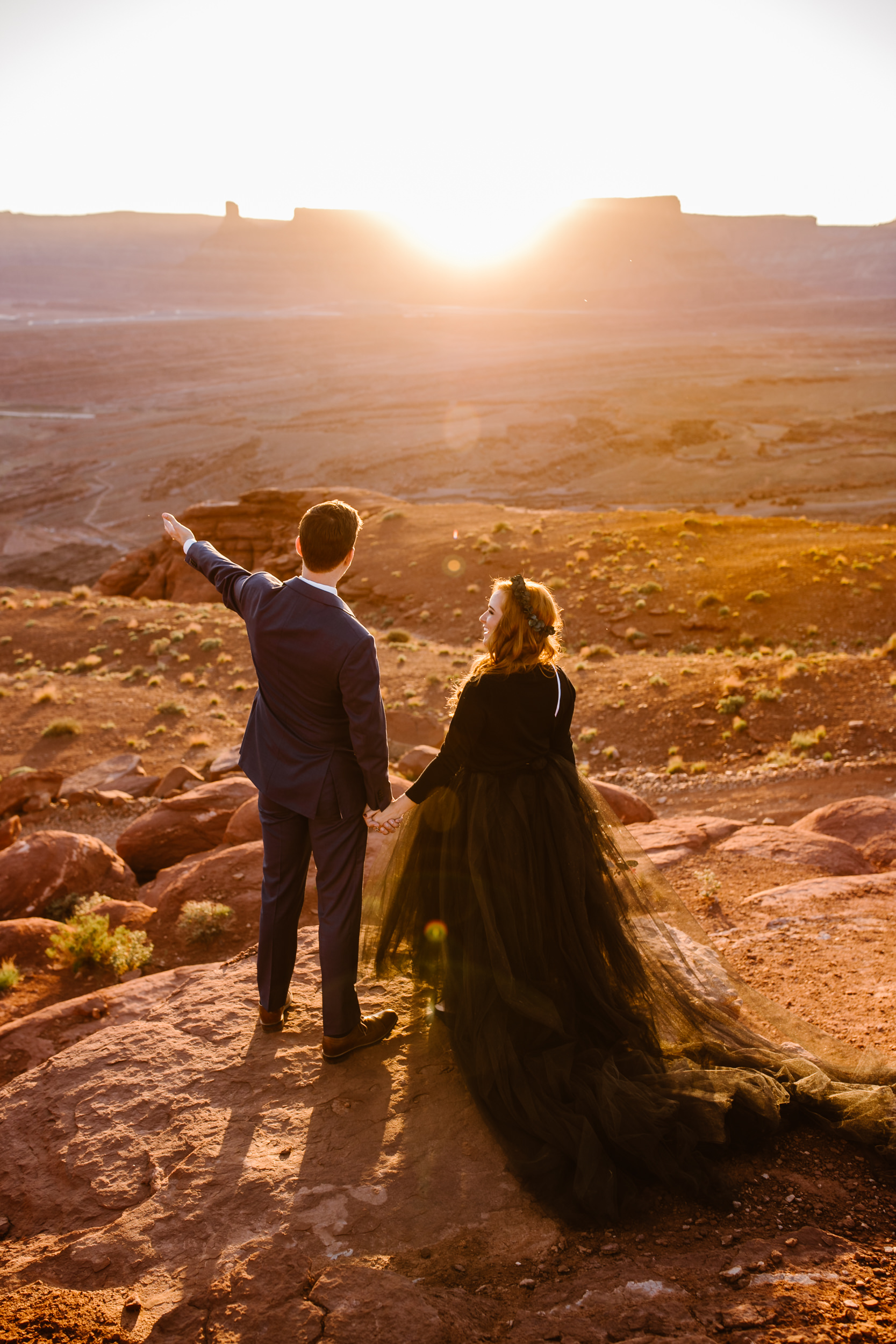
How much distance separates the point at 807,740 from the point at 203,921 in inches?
312

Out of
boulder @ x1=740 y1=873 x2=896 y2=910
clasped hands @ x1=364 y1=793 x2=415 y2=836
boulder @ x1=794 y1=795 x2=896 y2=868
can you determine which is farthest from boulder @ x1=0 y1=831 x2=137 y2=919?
boulder @ x1=794 y1=795 x2=896 y2=868

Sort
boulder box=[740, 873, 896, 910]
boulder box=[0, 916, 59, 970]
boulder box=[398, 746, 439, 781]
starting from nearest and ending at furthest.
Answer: boulder box=[740, 873, 896, 910] < boulder box=[0, 916, 59, 970] < boulder box=[398, 746, 439, 781]

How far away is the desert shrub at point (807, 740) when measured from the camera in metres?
10.3

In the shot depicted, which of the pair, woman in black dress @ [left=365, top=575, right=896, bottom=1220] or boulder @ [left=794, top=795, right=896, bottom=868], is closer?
woman in black dress @ [left=365, top=575, right=896, bottom=1220]

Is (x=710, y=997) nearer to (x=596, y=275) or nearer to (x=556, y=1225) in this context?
(x=556, y=1225)

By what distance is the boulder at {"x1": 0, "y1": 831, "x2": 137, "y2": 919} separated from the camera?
6672 millimetres

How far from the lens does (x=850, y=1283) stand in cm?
205

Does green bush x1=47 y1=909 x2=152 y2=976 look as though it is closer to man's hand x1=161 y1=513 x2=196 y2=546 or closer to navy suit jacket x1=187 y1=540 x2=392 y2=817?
navy suit jacket x1=187 y1=540 x2=392 y2=817

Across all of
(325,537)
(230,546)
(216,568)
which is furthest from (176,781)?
(230,546)

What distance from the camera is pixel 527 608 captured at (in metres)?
3.12

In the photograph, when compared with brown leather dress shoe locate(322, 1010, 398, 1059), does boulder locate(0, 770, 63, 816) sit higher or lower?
lower

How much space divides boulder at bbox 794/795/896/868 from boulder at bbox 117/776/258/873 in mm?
5402

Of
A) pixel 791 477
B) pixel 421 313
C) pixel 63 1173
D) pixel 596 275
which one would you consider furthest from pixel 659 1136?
pixel 596 275

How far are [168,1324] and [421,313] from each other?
384 ft
